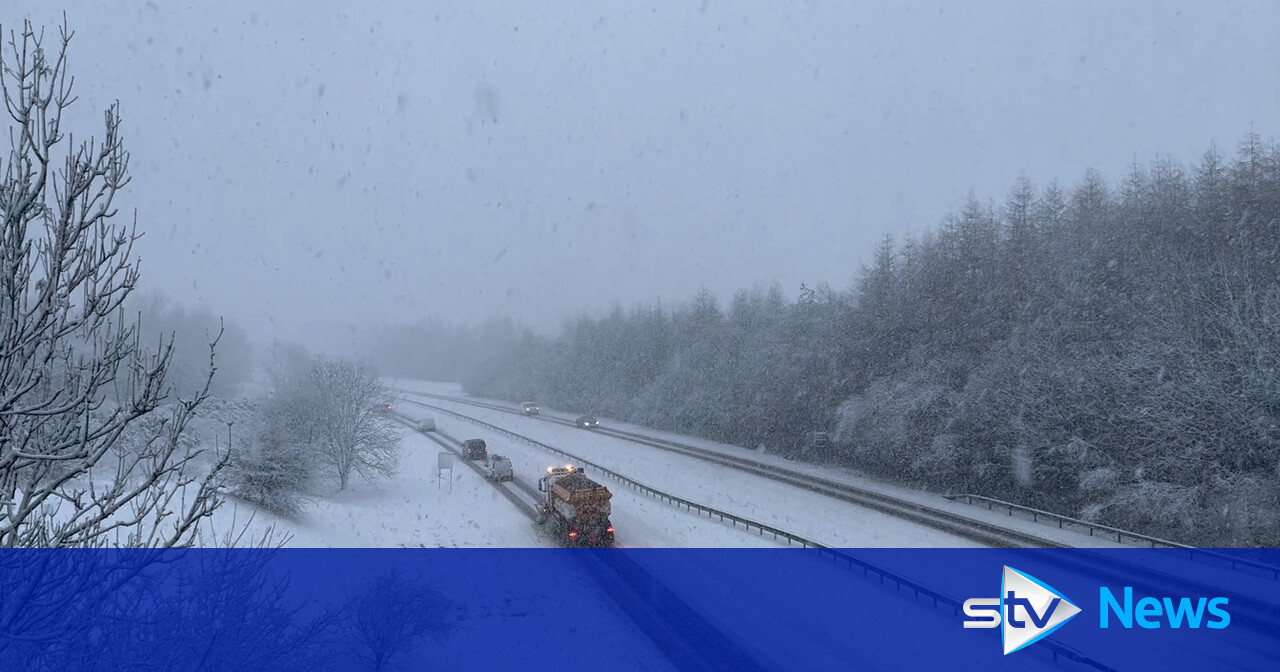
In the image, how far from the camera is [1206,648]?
10.8m

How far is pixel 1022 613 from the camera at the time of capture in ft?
40.3

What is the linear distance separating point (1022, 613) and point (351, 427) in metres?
25.5

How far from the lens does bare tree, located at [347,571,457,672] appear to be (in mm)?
11047

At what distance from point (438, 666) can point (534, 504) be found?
12.4 meters

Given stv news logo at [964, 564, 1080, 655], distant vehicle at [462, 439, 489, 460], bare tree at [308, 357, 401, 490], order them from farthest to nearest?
distant vehicle at [462, 439, 489, 460]
bare tree at [308, 357, 401, 490]
stv news logo at [964, 564, 1080, 655]

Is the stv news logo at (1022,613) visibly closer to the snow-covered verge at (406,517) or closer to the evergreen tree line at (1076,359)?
the evergreen tree line at (1076,359)

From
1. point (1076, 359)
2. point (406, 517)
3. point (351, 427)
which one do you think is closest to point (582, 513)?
point (406, 517)

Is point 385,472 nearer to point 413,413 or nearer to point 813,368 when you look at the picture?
point 813,368

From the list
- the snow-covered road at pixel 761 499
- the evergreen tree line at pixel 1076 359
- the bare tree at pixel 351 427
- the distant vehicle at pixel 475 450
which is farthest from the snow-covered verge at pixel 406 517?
the evergreen tree line at pixel 1076 359

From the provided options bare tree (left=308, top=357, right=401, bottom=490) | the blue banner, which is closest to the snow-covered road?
the blue banner

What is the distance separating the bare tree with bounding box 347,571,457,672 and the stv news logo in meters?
10.1

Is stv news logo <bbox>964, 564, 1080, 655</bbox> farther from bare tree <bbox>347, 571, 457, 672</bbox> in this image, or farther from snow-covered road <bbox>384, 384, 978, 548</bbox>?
bare tree <bbox>347, 571, 457, 672</bbox>

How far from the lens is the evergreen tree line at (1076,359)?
1695 cm

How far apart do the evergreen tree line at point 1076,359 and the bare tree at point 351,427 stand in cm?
1988
